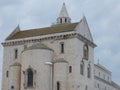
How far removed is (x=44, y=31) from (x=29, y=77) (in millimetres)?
11767

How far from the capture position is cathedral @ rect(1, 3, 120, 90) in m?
90.3

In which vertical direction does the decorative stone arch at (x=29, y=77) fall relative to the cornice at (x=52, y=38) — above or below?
below

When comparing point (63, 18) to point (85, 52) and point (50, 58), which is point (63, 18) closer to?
point (85, 52)

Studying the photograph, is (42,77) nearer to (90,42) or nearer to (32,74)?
(32,74)

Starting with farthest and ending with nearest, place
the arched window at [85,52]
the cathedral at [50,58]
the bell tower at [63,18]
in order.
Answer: the bell tower at [63,18], the arched window at [85,52], the cathedral at [50,58]

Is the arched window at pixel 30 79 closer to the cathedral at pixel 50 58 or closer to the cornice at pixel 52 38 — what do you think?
the cathedral at pixel 50 58

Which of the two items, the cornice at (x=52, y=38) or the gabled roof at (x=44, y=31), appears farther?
the gabled roof at (x=44, y=31)

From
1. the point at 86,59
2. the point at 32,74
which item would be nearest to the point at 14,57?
the point at 32,74

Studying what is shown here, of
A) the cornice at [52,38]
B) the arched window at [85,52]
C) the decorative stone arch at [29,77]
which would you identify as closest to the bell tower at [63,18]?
the cornice at [52,38]

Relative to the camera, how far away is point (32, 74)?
3595 inches

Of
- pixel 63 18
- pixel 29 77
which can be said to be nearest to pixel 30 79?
pixel 29 77

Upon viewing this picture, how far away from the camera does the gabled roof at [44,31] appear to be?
94.5 m

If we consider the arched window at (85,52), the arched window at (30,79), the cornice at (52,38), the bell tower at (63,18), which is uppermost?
the bell tower at (63,18)

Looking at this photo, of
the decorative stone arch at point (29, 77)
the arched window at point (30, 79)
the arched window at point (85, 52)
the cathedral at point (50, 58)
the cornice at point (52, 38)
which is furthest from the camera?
the arched window at point (85, 52)
